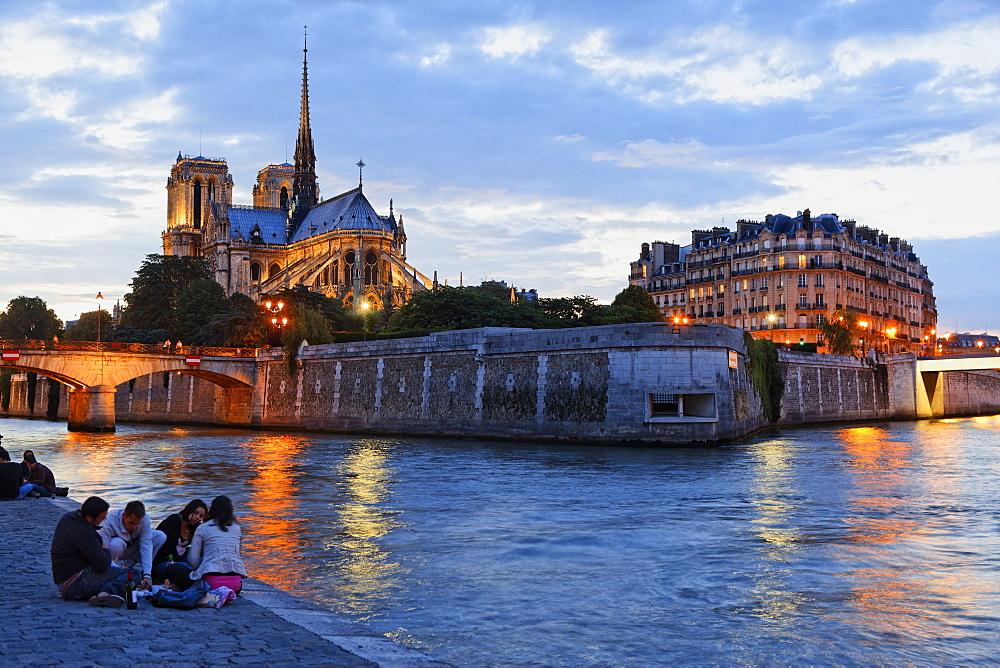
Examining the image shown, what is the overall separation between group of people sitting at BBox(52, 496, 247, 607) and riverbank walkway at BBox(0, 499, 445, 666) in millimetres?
239

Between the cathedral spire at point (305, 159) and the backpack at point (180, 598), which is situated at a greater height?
the cathedral spire at point (305, 159)

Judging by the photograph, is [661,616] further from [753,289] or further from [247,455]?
[753,289]

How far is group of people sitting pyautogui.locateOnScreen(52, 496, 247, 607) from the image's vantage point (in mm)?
9125

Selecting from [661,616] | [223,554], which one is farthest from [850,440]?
[223,554]

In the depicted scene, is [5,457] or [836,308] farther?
[836,308]

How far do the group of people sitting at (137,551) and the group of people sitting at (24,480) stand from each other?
772 cm

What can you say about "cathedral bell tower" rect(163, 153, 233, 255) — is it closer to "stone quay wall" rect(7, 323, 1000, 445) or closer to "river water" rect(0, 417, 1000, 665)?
"stone quay wall" rect(7, 323, 1000, 445)

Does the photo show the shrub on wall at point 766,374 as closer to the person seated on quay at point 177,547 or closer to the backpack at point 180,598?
the person seated on quay at point 177,547

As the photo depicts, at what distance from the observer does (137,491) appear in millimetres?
22781

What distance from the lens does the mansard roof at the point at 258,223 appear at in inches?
5118

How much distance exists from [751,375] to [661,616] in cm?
3183

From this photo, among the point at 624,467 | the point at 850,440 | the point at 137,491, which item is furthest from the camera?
the point at 850,440

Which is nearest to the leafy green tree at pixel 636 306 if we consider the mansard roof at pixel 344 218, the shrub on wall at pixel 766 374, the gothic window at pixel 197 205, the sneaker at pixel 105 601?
the shrub on wall at pixel 766 374

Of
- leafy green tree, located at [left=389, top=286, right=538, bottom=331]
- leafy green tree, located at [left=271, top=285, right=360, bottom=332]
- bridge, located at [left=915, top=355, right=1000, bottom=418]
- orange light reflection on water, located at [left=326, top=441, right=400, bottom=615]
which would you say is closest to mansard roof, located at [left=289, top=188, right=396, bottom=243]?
leafy green tree, located at [left=271, top=285, right=360, bottom=332]
